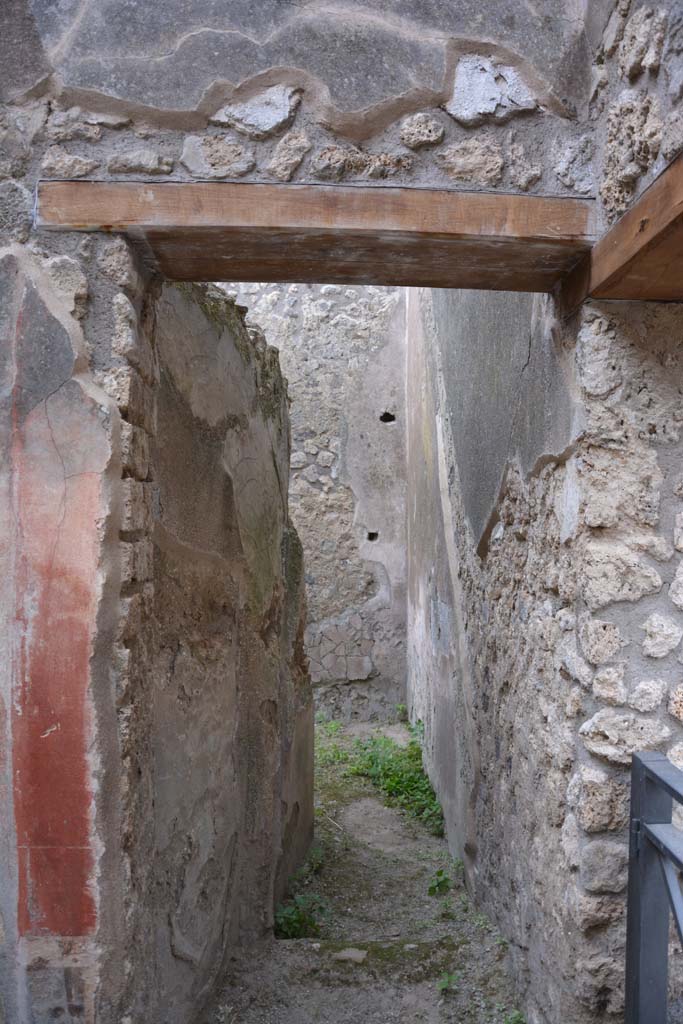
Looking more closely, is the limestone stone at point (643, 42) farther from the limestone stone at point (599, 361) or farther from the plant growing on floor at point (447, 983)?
the plant growing on floor at point (447, 983)

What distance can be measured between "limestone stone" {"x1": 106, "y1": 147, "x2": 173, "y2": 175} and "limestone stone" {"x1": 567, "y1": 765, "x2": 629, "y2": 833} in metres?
1.63

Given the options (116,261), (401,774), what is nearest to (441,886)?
(401,774)

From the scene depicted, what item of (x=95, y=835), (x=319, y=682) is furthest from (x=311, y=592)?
(x=95, y=835)

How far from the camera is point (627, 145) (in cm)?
157

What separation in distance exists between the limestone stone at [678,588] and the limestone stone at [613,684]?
0.62ft

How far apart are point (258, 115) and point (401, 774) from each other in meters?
4.26

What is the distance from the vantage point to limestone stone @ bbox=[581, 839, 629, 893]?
177 cm

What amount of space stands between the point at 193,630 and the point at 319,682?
439cm

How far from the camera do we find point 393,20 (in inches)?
67.6

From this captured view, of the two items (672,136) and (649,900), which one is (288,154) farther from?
(649,900)

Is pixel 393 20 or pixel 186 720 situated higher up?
pixel 393 20

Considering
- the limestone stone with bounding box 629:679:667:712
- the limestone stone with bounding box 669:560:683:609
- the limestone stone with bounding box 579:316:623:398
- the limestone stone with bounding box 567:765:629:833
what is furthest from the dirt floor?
the limestone stone with bounding box 579:316:623:398

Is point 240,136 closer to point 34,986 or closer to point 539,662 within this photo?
point 539,662

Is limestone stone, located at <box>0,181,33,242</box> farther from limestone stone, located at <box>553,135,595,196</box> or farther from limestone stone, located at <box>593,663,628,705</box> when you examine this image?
limestone stone, located at <box>593,663,628,705</box>
